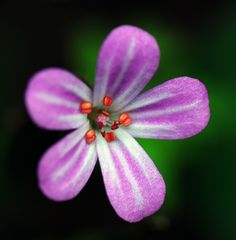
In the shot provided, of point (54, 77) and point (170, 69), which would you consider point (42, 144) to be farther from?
point (54, 77)

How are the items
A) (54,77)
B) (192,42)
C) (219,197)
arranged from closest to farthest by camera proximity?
(54,77), (219,197), (192,42)

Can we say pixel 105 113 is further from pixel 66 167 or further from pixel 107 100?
pixel 66 167

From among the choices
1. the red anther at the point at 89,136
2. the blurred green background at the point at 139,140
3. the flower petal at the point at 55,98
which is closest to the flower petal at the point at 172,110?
the red anther at the point at 89,136

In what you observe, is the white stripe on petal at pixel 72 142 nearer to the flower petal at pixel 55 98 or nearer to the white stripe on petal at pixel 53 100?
the flower petal at pixel 55 98

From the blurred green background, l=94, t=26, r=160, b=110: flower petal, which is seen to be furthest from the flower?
the blurred green background

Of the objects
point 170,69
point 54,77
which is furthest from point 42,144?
point 54,77

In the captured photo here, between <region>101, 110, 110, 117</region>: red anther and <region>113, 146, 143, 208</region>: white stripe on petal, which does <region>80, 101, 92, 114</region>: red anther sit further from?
<region>113, 146, 143, 208</region>: white stripe on petal
